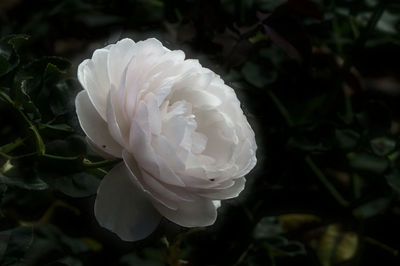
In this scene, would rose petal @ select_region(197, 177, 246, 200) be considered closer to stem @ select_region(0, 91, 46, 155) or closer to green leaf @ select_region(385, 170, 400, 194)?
stem @ select_region(0, 91, 46, 155)

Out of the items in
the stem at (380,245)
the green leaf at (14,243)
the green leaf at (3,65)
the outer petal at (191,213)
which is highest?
the green leaf at (3,65)

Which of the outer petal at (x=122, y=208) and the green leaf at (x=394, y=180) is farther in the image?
the green leaf at (x=394, y=180)

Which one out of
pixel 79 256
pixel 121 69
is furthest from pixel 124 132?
pixel 79 256

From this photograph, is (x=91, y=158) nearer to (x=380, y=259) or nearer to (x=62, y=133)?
(x=62, y=133)

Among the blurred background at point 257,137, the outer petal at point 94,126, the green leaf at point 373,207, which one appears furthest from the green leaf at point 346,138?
the outer petal at point 94,126

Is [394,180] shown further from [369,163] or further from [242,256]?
[242,256]

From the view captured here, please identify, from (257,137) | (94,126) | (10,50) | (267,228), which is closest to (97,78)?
(94,126)

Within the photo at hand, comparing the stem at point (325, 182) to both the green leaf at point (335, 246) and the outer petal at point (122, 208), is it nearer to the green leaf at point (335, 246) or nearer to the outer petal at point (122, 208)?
the green leaf at point (335, 246)

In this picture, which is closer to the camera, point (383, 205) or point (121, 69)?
point (121, 69)
